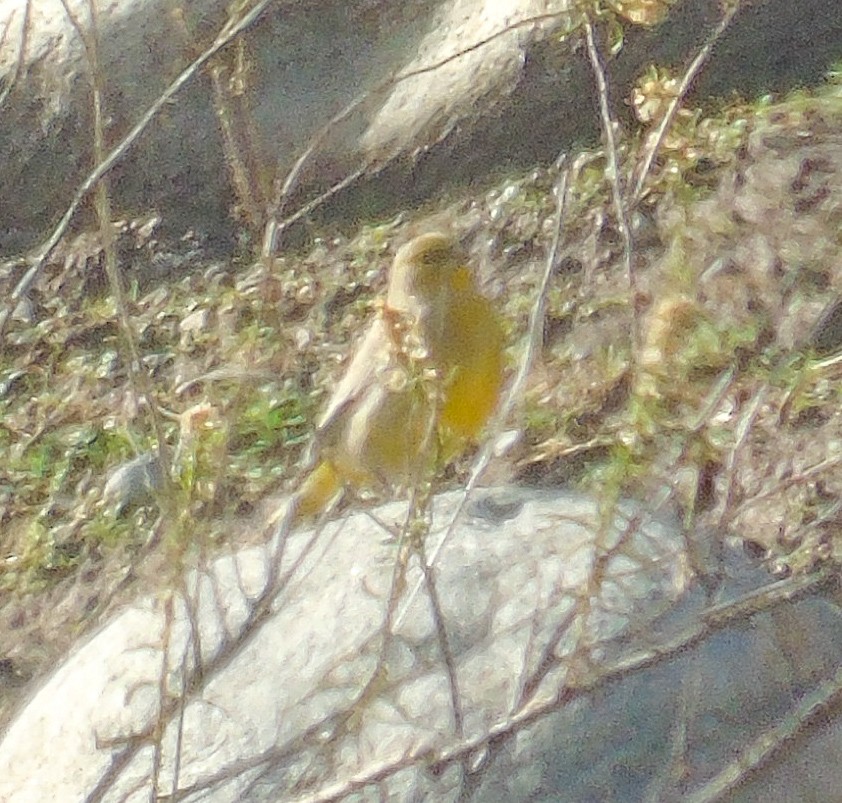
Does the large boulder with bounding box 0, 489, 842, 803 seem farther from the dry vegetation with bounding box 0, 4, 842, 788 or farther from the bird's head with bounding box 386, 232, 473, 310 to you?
the bird's head with bounding box 386, 232, 473, 310

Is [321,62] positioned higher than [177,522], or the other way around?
[321,62]

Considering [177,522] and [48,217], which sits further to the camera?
[48,217]

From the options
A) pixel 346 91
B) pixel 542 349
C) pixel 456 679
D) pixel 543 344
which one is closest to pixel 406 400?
pixel 456 679

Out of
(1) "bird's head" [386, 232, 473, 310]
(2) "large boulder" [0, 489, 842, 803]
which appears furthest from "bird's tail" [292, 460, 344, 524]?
(1) "bird's head" [386, 232, 473, 310]

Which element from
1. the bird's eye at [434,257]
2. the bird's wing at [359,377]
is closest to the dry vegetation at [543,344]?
the bird's wing at [359,377]

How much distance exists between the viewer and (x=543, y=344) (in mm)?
5160

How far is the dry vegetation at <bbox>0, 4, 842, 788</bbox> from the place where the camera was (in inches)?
153

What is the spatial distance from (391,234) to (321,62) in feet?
2.85

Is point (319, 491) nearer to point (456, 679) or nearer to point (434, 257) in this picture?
point (434, 257)

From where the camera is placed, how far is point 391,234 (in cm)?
618

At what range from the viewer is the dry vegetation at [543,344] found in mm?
3885

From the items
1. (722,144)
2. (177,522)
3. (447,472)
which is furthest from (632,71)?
(177,522)

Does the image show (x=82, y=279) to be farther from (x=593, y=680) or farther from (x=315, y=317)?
(x=593, y=680)

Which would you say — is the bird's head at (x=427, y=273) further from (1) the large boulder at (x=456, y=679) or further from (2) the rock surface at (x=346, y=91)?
(2) the rock surface at (x=346, y=91)
